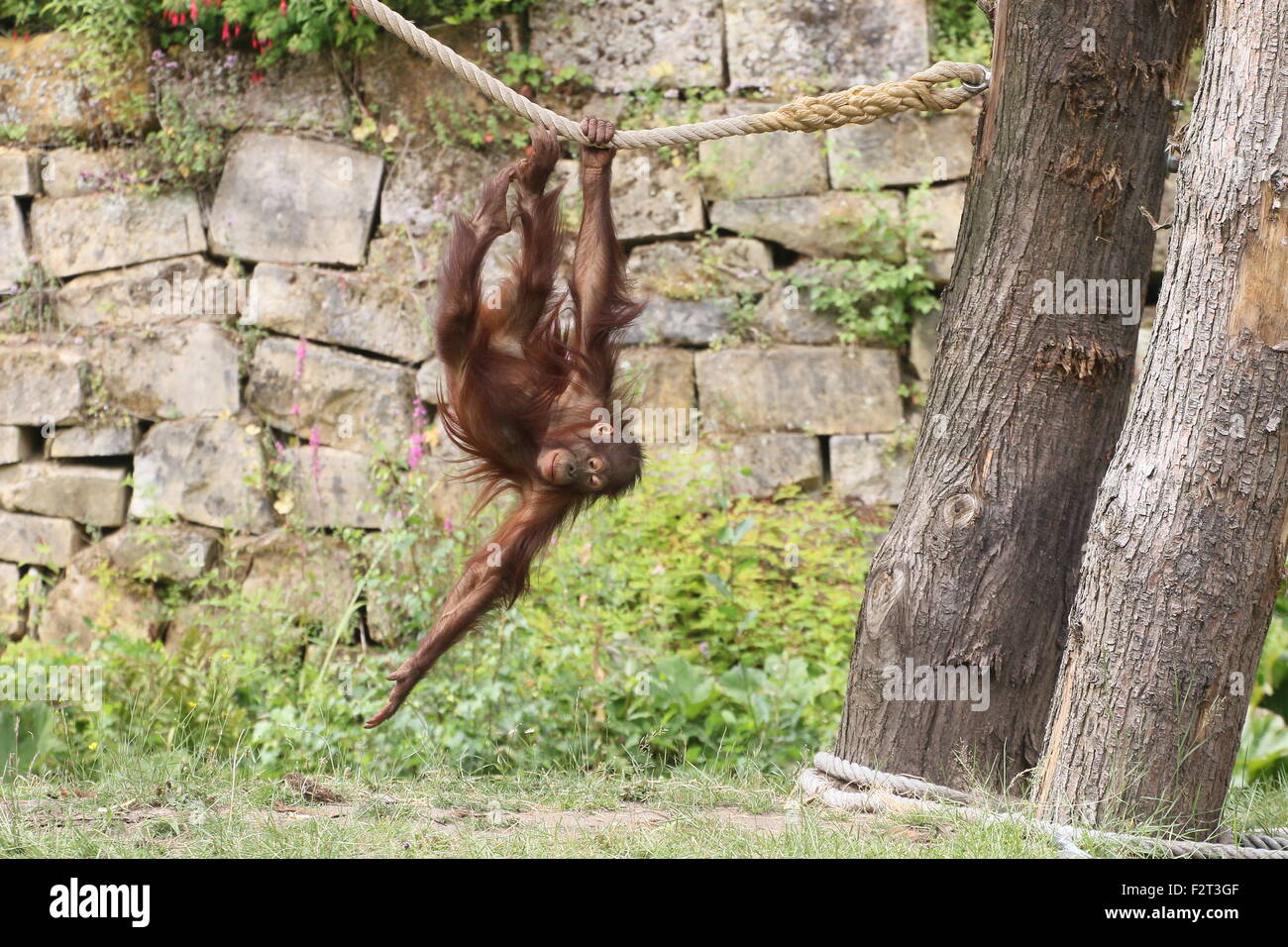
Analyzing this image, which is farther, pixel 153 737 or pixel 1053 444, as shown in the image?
pixel 153 737

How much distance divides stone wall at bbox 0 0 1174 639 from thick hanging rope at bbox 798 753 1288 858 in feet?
8.06

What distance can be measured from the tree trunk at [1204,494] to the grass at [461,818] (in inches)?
13.6

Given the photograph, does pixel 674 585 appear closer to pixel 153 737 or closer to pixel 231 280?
pixel 153 737

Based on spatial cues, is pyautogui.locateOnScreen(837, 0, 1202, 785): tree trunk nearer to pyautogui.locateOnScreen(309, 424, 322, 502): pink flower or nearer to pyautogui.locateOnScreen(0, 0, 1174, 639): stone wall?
pyautogui.locateOnScreen(0, 0, 1174, 639): stone wall

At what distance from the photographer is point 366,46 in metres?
6.14

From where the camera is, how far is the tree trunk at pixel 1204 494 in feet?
8.79

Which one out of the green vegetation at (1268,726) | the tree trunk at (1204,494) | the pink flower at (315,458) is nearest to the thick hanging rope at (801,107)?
the tree trunk at (1204,494)

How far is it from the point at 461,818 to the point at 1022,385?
1897 millimetres

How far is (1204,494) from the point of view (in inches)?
106

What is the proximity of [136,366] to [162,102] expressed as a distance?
134 cm

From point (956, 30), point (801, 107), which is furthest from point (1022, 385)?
point (956, 30)

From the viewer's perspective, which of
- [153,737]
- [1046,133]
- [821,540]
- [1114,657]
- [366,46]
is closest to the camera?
[1114,657]

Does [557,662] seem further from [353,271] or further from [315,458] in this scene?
[353,271]

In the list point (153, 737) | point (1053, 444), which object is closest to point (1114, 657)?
point (1053, 444)
